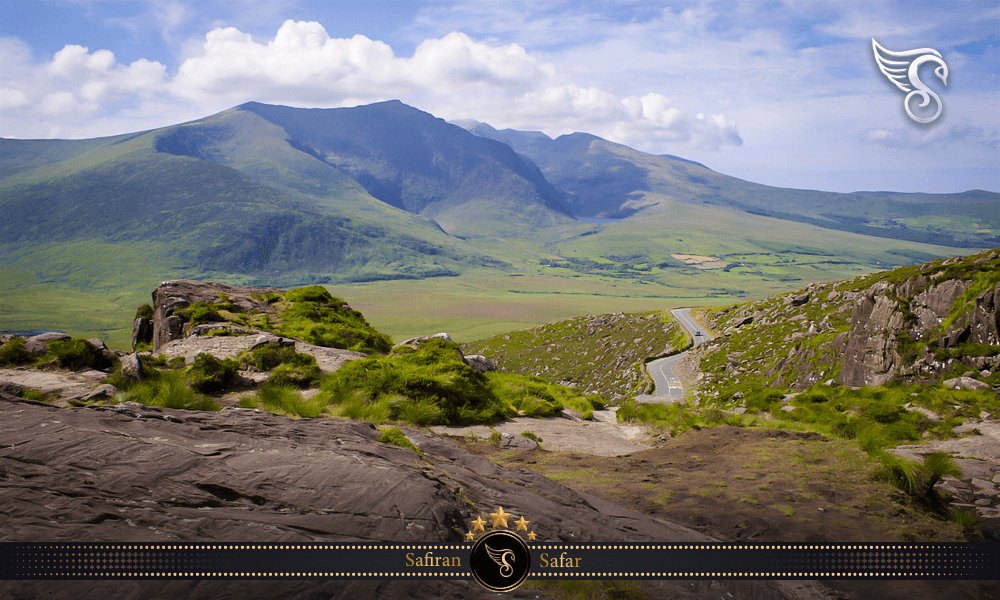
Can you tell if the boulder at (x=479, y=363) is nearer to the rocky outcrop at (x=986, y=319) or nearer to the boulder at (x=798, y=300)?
the rocky outcrop at (x=986, y=319)

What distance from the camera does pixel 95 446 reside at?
15.8ft

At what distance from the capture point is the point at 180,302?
20141mm

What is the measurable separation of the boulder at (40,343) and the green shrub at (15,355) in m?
0.12

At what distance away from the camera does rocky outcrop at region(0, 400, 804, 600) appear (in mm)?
3818

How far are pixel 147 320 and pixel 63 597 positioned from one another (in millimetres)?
23051

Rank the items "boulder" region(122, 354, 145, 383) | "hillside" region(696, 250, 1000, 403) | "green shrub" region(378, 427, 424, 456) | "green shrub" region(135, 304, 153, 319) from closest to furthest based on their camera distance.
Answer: "green shrub" region(378, 427, 424, 456)
"boulder" region(122, 354, 145, 383)
"hillside" region(696, 250, 1000, 403)
"green shrub" region(135, 304, 153, 319)

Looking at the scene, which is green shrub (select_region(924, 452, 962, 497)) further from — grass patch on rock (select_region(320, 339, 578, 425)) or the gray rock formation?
the gray rock formation

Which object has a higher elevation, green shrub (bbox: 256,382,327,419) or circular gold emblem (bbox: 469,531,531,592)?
circular gold emblem (bbox: 469,531,531,592)

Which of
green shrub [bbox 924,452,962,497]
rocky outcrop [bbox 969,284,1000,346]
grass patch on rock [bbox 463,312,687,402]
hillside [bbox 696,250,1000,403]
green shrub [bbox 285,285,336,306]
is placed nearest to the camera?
green shrub [bbox 924,452,962,497]

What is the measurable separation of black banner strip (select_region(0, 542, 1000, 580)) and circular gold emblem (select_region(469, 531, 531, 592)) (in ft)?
0.37

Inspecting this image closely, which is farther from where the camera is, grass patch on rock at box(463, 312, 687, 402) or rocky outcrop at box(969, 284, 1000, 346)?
grass patch on rock at box(463, 312, 687, 402)

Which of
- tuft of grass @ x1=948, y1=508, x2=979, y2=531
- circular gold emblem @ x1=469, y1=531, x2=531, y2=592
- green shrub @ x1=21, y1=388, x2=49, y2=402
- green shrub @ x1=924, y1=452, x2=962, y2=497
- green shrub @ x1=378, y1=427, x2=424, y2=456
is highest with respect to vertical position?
green shrub @ x1=21, y1=388, x2=49, y2=402

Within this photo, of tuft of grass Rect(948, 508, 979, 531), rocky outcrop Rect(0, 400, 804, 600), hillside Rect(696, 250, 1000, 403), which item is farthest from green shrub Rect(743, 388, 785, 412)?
rocky outcrop Rect(0, 400, 804, 600)

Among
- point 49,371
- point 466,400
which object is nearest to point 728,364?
point 466,400
